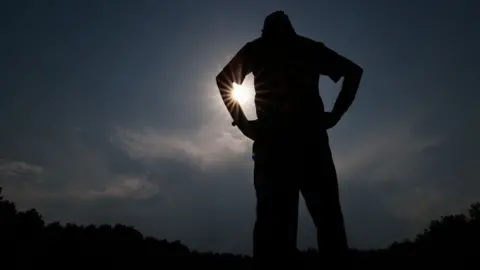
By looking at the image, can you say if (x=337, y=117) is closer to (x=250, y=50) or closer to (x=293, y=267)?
(x=250, y=50)

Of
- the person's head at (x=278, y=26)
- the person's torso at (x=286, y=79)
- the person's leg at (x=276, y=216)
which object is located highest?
the person's head at (x=278, y=26)

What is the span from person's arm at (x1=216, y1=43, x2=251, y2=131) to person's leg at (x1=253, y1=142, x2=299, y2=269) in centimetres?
69

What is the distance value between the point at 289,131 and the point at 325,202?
71 cm

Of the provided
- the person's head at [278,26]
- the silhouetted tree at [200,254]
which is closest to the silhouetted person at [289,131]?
the person's head at [278,26]

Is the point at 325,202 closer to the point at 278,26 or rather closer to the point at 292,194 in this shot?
the point at 292,194

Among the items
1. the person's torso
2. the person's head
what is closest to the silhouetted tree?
the person's torso

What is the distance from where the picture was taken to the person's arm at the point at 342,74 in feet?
11.2

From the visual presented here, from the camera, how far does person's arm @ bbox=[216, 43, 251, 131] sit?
346 centimetres

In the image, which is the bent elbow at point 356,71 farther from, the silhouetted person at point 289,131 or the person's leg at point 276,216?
the person's leg at point 276,216

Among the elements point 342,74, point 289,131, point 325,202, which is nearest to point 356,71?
point 342,74

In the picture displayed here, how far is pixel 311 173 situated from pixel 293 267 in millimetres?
823

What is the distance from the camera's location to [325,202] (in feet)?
9.55

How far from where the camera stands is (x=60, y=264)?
271 inches

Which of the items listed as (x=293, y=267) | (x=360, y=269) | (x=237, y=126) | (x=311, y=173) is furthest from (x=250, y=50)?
(x=360, y=269)
